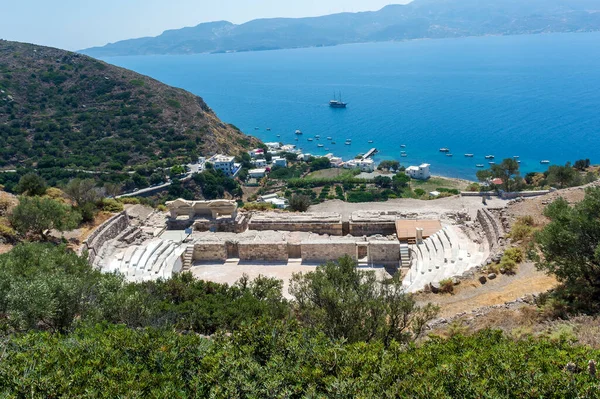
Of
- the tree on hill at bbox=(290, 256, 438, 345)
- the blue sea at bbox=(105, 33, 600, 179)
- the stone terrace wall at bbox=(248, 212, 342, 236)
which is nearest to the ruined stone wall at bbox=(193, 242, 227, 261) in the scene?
the stone terrace wall at bbox=(248, 212, 342, 236)

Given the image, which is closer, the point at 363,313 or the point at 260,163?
the point at 363,313

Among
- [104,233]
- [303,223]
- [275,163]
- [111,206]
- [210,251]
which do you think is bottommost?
[275,163]

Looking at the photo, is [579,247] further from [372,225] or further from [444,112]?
[444,112]

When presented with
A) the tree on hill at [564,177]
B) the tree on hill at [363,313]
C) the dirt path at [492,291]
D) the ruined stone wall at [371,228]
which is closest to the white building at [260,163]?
the tree on hill at [564,177]

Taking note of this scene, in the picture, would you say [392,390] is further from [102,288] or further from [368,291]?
[102,288]

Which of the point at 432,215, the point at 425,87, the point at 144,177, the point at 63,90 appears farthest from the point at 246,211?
the point at 425,87

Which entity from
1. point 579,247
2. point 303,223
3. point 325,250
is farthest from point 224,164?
point 579,247

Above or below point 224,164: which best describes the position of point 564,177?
above

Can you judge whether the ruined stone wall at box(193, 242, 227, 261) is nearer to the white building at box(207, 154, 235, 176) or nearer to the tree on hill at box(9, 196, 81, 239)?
the tree on hill at box(9, 196, 81, 239)

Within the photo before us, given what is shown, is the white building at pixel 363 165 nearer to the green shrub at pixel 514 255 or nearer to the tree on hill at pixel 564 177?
the tree on hill at pixel 564 177
